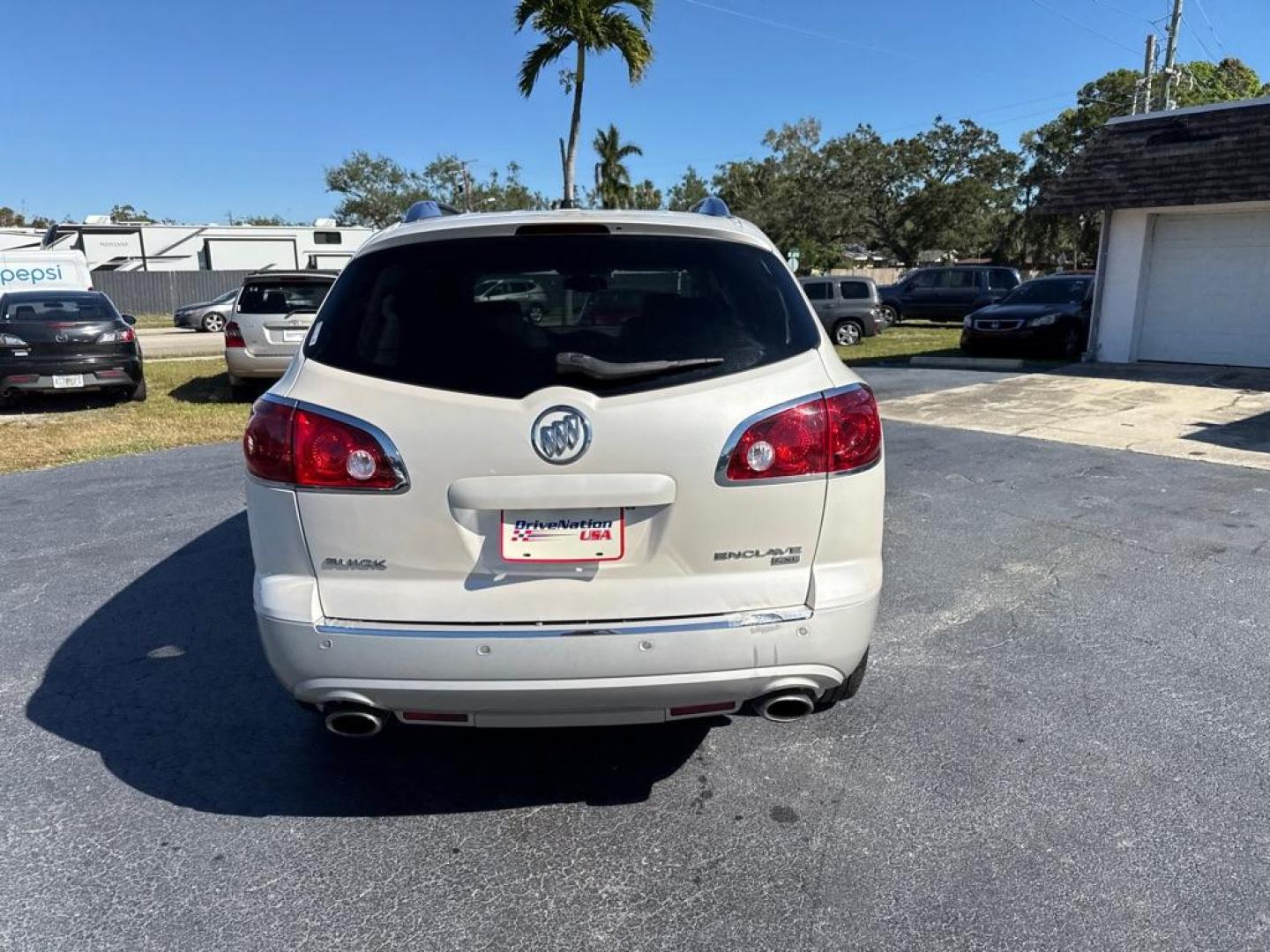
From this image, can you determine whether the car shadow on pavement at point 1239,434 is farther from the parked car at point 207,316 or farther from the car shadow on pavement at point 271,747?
the parked car at point 207,316

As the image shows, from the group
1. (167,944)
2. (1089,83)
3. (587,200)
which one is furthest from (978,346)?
(1089,83)

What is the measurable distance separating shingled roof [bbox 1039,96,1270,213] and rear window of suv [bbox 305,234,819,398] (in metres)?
13.5

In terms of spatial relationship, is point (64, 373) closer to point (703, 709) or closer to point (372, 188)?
point (703, 709)

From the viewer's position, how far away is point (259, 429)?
251 centimetres

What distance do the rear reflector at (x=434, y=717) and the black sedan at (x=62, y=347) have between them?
10.8 meters

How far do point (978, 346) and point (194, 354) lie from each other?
16.3 metres

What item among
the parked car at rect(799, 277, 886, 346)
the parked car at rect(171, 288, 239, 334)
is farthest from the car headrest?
the parked car at rect(171, 288, 239, 334)

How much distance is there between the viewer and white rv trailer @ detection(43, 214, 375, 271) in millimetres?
33031

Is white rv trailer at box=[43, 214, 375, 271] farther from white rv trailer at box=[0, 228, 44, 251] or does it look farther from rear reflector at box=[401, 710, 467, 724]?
rear reflector at box=[401, 710, 467, 724]

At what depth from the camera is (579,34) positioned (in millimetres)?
17438

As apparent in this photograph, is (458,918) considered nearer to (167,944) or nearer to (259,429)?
(167,944)

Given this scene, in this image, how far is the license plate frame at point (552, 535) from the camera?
2428 mm

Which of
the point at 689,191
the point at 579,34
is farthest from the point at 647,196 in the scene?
the point at 579,34

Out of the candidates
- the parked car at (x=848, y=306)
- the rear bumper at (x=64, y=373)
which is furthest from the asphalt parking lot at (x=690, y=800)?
the parked car at (x=848, y=306)
